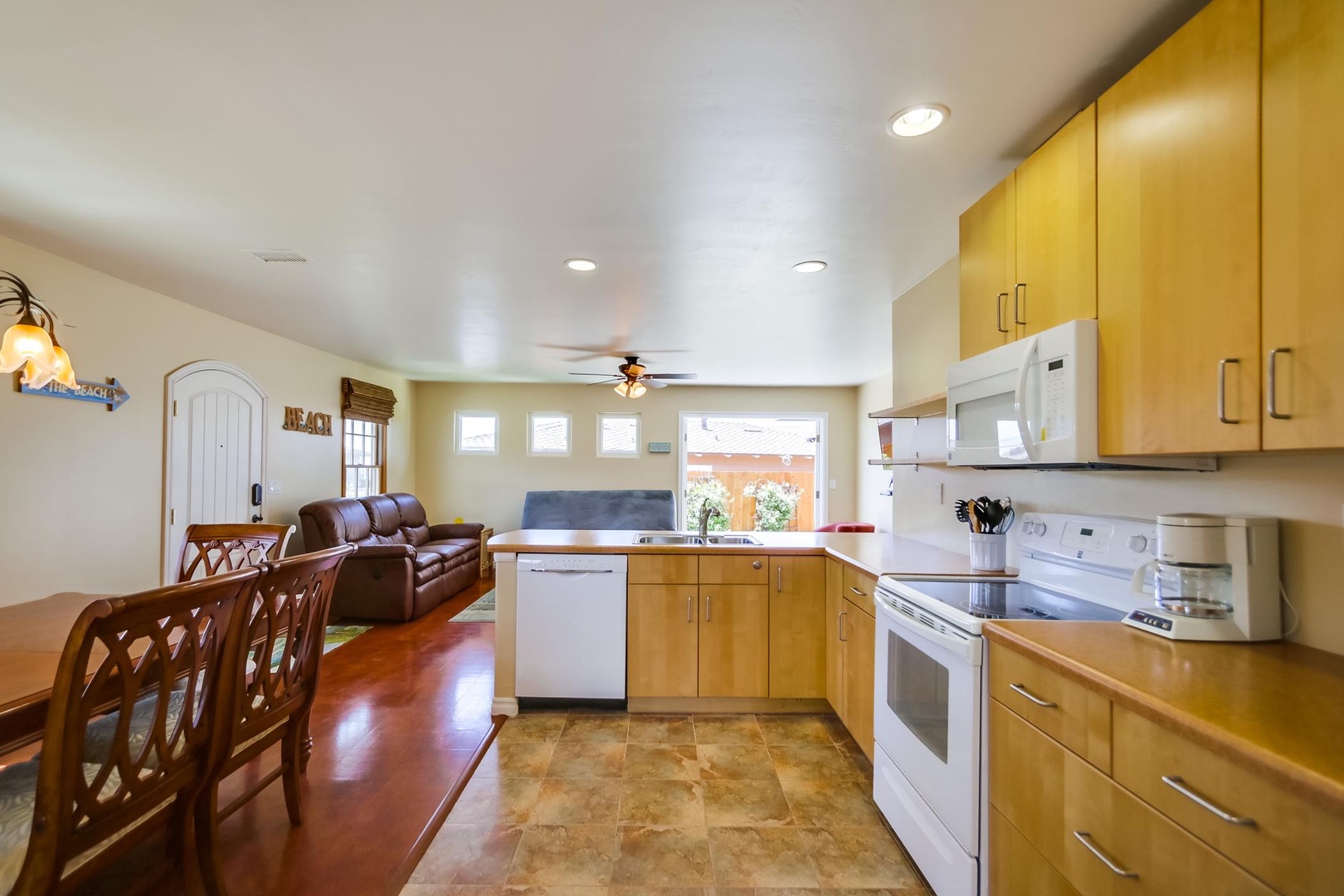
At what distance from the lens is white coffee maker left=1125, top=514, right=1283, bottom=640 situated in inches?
49.4

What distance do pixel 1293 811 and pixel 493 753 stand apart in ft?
8.53

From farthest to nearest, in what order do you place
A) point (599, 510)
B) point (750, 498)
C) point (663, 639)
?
1. point (750, 498)
2. point (599, 510)
3. point (663, 639)

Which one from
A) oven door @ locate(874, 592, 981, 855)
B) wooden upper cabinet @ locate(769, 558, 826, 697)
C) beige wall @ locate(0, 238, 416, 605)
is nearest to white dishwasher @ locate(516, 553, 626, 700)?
wooden upper cabinet @ locate(769, 558, 826, 697)

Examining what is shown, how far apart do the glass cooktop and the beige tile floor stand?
91 cm

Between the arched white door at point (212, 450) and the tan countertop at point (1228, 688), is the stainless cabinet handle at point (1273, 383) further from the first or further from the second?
the arched white door at point (212, 450)

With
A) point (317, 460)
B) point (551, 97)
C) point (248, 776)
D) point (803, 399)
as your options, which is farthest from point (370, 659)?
point (803, 399)

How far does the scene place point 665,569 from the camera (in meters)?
2.89

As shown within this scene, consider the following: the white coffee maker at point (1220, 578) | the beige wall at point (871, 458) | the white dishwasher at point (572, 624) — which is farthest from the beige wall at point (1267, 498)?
the beige wall at point (871, 458)

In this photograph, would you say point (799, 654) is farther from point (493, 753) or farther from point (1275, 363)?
point (1275, 363)

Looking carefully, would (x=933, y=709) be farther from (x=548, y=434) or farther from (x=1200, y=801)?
(x=548, y=434)

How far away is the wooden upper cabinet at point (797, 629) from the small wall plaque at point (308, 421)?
4.36 meters

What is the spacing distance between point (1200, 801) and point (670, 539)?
8.66ft

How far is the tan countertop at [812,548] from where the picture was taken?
232 cm

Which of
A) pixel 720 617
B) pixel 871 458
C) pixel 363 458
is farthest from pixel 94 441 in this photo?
pixel 871 458
